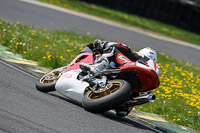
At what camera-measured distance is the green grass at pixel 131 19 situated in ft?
76.1

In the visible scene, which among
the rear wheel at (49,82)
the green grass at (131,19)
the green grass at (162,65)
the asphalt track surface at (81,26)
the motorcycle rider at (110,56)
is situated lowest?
the green grass at (131,19)

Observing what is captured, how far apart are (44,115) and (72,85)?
48.7 inches

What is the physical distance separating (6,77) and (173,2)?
1989 centimetres

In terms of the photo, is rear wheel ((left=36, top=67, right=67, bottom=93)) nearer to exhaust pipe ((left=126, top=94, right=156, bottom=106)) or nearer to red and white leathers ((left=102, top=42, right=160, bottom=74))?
red and white leathers ((left=102, top=42, right=160, bottom=74))

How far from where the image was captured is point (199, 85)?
11.4 metres

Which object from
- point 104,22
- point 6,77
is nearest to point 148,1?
point 104,22

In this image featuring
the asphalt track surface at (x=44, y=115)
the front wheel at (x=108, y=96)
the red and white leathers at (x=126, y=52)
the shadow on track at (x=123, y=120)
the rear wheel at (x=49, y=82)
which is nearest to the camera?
the asphalt track surface at (x=44, y=115)

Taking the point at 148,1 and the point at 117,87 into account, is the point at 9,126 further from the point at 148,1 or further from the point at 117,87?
the point at 148,1

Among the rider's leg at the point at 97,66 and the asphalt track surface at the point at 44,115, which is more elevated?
the rider's leg at the point at 97,66

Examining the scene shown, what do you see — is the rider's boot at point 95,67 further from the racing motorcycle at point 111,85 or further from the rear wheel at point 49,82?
the rear wheel at point 49,82

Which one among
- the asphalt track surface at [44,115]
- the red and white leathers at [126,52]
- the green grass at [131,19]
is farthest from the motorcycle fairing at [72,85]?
the green grass at [131,19]

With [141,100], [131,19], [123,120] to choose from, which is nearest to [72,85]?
[123,120]

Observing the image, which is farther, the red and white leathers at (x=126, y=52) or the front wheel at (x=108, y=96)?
the red and white leathers at (x=126, y=52)

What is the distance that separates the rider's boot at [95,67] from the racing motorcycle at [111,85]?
0.06 m
